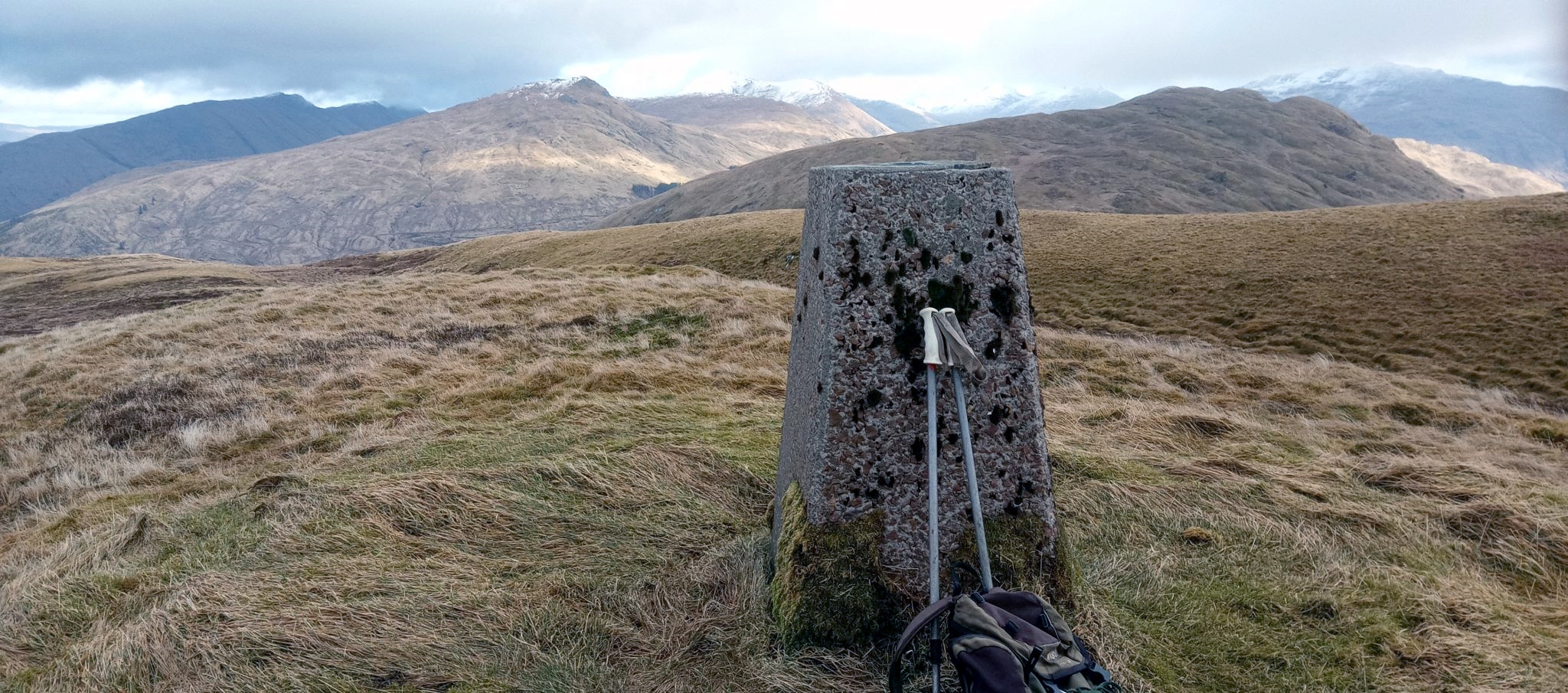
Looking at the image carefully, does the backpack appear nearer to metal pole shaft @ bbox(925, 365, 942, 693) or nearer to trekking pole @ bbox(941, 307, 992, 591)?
metal pole shaft @ bbox(925, 365, 942, 693)

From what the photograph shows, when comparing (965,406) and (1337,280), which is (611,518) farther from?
(1337,280)

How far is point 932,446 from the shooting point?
4195 mm

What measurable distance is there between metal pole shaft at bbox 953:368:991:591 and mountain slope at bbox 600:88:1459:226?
12521cm

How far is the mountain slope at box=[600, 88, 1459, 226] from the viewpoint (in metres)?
135

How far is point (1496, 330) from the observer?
24.6 metres

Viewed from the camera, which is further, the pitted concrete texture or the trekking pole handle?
the pitted concrete texture

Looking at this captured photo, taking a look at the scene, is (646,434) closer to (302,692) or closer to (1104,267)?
(302,692)

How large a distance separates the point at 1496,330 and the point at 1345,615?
2830cm

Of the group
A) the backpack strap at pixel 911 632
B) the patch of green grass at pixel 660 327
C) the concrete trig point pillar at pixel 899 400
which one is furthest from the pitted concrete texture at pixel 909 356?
the patch of green grass at pixel 660 327

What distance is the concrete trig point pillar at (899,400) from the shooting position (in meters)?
4.50

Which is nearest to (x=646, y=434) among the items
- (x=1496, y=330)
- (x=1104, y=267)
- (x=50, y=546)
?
(x=50, y=546)

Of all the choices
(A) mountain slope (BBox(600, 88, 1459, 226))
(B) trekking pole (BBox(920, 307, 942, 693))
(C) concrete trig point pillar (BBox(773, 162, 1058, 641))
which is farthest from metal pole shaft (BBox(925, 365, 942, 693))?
(A) mountain slope (BBox(600, 88, 1459, 226))

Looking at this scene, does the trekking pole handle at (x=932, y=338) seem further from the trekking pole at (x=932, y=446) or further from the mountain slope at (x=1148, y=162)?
the mountain slope at (x=1148, y=162)

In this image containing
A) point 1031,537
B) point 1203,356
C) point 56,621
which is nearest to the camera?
point 1031,537
